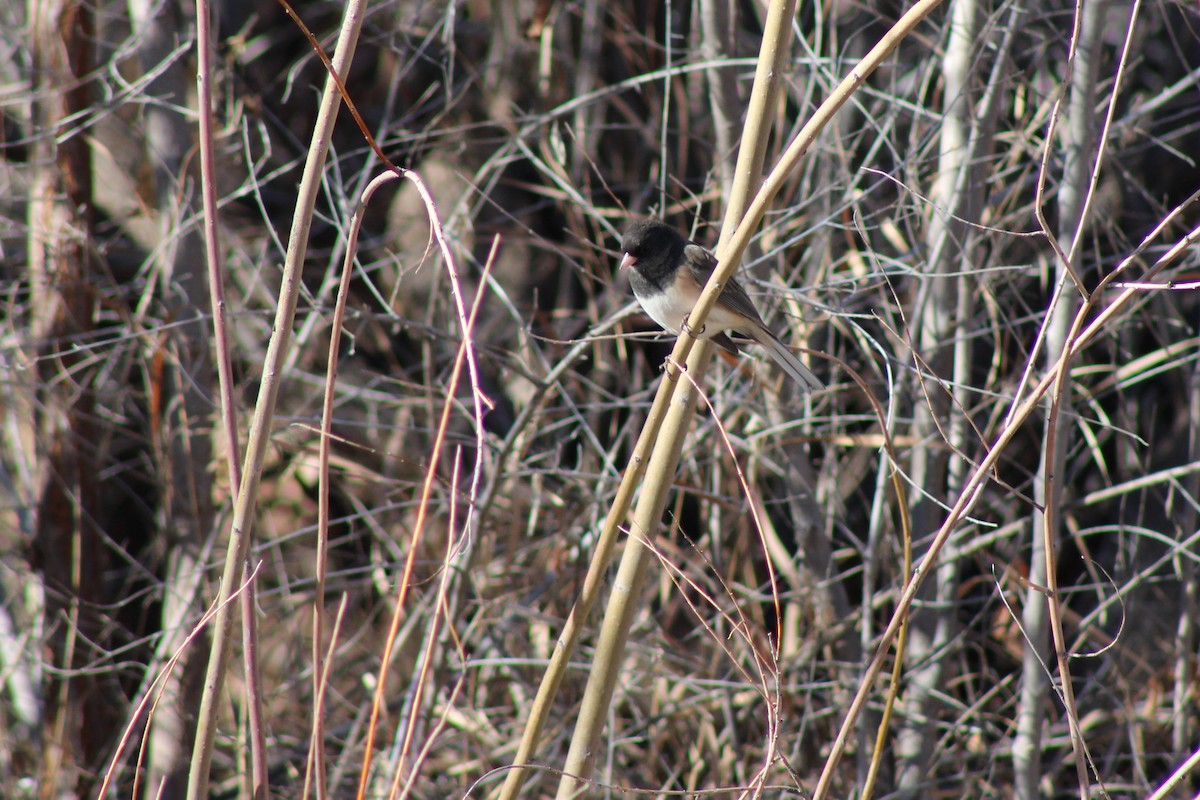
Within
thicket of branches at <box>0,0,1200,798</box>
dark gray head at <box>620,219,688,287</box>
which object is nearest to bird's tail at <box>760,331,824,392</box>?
thicket of branches at <box>0,0,1200,798</box>

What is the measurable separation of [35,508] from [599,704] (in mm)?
3214

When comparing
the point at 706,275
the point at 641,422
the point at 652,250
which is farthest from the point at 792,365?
the point at 641,422

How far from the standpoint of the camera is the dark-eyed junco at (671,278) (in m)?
2.75

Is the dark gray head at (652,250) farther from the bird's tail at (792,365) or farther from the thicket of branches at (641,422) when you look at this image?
the bird's tail at (792,365)

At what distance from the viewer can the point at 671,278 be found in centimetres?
279

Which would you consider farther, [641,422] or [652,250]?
[641,422]

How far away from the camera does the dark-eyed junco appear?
275cm

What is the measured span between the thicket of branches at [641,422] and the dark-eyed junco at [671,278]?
11 centimetres

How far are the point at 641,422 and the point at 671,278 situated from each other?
112cm

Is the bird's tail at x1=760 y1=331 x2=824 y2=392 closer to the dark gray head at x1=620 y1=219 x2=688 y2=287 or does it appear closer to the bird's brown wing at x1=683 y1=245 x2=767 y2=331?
the bird's brown wing at x1=683 y1=245 x2=767 y2=331

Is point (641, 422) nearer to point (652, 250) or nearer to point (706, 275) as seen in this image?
point (706, 275)

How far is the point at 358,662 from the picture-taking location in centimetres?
423

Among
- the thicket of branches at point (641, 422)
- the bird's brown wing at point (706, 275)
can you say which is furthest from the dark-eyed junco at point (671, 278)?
the thicket of branches at point (641, 422)

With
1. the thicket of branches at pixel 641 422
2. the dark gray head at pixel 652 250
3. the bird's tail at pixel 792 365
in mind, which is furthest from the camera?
the thicket of branches at pixel 641 422
